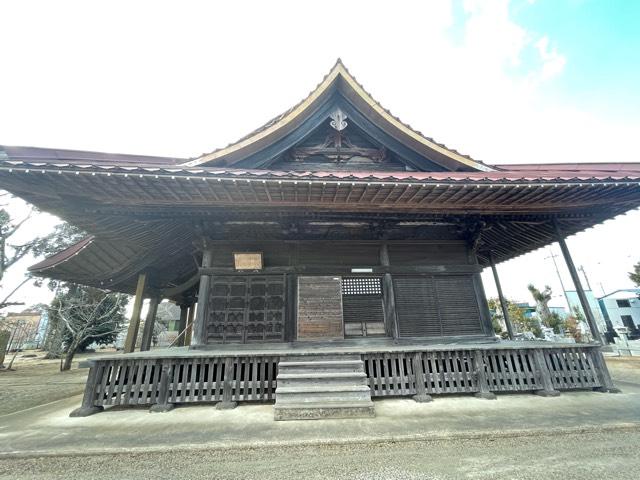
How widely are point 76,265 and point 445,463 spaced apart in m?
8.52

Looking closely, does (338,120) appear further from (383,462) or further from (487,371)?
(383,462)

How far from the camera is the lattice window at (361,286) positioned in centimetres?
681

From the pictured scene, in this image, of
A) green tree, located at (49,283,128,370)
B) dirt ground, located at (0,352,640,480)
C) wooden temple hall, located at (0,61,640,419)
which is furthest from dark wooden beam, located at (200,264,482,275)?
A: green tree, located at (49,283,128,370)

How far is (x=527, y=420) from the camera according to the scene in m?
4.00

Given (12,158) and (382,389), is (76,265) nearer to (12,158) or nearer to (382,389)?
(12,158)

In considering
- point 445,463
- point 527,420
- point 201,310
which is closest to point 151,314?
point 201,310

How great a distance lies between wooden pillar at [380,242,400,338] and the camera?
6492mm

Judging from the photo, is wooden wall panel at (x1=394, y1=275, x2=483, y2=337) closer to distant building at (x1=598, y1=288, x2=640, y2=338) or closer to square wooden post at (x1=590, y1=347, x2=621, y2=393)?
square wooden post at (x1=590, y1=347, x2=621, y2=393)

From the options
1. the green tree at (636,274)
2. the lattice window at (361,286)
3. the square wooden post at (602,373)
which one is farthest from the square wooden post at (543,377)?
the green tree at (636,274)

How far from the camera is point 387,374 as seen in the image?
17.2 ft

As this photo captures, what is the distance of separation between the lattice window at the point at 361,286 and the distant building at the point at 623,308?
40261 mm

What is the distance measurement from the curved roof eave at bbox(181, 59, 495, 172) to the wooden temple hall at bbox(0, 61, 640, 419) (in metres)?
0.05

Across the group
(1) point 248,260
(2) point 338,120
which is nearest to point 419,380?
(1) point 248,260

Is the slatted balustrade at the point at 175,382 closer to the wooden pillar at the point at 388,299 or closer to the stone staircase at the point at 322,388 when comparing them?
the stone staircase at the point at 322,388
